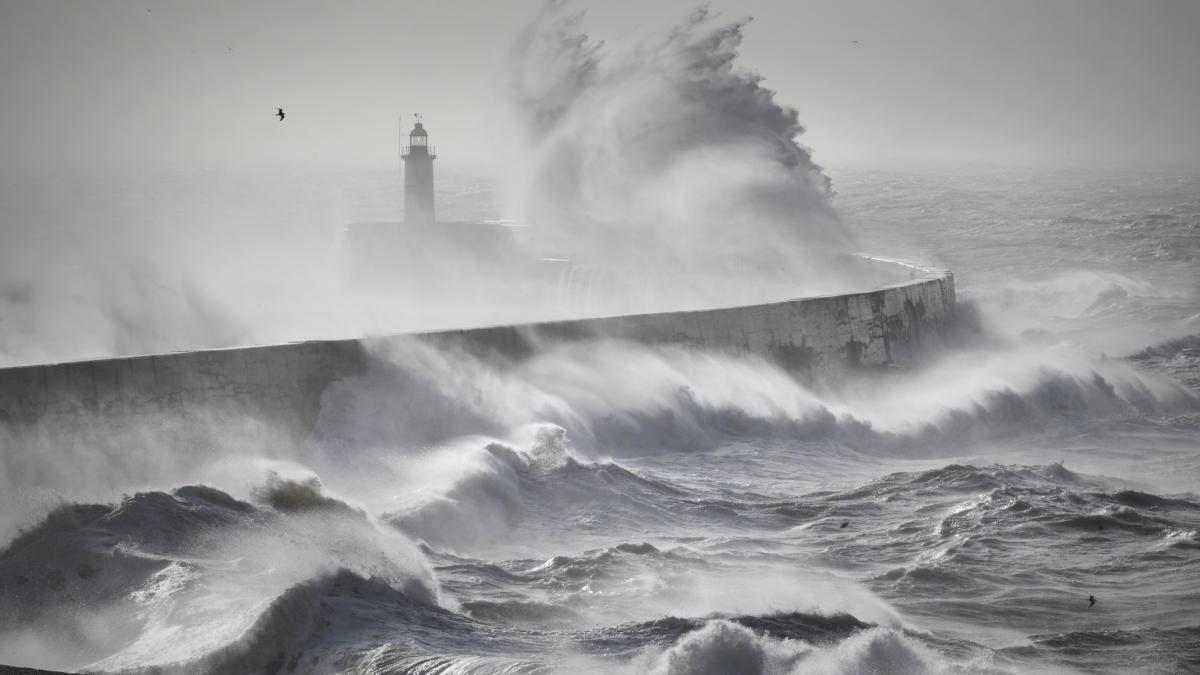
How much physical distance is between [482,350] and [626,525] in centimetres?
301

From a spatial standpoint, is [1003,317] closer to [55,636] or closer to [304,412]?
[304,412]

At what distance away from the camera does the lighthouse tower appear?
23.2 meters

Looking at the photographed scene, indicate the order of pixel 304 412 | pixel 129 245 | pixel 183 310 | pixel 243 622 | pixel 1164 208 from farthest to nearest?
pixel 1164 208 < pixel 129 245 < pixel 183 310 < pixel 304 412 < pixel 243 622

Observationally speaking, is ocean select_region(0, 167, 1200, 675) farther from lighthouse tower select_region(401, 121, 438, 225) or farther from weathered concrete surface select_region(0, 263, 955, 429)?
lighthouse tower select_region(401, 121, 438, 225)

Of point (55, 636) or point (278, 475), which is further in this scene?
point (278, 475)

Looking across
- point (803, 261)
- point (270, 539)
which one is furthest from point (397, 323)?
point (270, 539)

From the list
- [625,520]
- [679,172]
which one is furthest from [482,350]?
[679,172]

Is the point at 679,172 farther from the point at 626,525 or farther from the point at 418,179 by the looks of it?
the point at 626,525

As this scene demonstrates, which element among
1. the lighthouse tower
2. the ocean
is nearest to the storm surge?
the ocean

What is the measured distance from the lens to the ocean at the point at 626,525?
5.86 m

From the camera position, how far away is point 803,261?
64.7 ft

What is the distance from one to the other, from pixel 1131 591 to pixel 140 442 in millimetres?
6779

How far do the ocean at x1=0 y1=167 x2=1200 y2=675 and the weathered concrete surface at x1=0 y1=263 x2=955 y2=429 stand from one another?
0.68ft

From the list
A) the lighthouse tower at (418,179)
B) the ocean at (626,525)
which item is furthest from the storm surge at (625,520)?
the lighthouse tower at (418,179)
